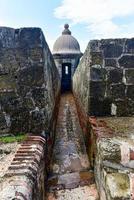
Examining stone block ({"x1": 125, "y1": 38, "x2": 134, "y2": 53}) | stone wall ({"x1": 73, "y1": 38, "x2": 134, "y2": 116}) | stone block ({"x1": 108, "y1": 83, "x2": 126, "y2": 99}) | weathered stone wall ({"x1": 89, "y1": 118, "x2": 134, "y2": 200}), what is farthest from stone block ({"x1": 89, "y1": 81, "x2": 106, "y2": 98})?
weathered stone wall ({"x1": 89, "y1": 118, "x2": 134, "y2": 200})

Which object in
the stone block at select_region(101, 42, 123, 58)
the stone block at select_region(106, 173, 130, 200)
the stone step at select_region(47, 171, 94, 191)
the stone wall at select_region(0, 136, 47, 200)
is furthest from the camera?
the stone block at select_region(101, 42, 123, 58)

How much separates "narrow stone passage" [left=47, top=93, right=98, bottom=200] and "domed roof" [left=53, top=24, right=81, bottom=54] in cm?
1308

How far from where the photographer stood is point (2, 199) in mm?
1746

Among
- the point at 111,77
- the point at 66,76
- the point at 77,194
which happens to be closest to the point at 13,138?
the point at 77,194

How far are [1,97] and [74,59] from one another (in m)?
14.3

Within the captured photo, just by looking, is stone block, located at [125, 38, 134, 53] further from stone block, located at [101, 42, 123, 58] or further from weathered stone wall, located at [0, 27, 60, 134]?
weathered stone wall, located at [0, 27, 60, 134]

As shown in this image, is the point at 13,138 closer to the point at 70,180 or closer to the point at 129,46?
the point at 70,180

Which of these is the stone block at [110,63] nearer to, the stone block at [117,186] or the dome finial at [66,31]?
the stone block at [117,186]

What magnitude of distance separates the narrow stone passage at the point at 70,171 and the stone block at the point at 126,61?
4.75 ft

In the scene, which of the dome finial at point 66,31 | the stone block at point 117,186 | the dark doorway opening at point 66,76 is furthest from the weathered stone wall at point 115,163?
the dome finial at point 66,31

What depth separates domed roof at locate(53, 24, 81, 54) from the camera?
697 inches

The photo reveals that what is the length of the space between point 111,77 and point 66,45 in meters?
14.7

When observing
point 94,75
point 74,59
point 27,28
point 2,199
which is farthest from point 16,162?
point 74,59

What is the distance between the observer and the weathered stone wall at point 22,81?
3.29 metres
